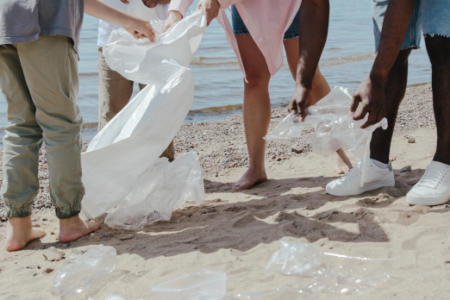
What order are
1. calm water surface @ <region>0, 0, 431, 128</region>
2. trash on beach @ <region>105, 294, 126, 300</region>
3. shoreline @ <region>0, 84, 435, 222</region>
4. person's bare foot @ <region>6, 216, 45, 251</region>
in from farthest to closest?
calm water surface @ <region>0, 0, 431, 128</region> < shoreline @ <region>0, 84, 435, 222</region> < person's bare foot @ <region>6, 216, 45, 251</region> < trash on beach @ <region>105, 294, 126, 300</region>

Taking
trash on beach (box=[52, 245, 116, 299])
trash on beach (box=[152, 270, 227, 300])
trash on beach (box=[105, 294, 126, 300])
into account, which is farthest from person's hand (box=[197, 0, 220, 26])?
trash on beach (box=[105, 294, 126, 300])

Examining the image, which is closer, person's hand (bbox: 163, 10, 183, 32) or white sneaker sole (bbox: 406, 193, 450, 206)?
white sneaker sole (bbox: 406, 193, 450, 206)

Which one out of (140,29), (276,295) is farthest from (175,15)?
(276,295)

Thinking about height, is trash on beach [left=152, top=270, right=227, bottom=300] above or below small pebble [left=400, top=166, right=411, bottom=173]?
below

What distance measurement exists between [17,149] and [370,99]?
1646 mm

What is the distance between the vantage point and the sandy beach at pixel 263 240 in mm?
1983

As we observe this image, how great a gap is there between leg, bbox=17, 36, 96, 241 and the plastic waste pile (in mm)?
199

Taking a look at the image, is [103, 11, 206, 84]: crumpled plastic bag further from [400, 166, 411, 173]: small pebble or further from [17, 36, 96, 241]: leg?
[400, 166, 411, 173]: small pebble

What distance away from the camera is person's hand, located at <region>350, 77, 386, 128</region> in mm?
2504

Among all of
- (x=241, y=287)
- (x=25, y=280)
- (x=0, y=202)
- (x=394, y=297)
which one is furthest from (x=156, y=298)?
(x=0, y=202)

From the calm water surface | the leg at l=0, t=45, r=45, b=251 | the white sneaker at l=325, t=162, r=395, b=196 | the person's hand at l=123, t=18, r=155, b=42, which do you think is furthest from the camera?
the calm water surface

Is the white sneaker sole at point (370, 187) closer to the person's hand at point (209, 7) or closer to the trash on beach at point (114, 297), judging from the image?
the person's hand at point (209, 7)

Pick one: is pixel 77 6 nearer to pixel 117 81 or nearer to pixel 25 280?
pixel 117 81

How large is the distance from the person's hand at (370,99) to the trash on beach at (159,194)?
0.91 meters
